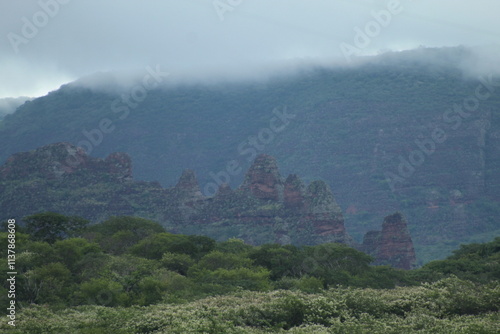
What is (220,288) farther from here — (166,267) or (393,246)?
(393,246)

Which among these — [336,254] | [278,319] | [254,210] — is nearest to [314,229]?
[254,210]

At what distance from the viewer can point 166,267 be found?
73688mm

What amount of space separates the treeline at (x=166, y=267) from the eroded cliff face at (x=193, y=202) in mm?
39509

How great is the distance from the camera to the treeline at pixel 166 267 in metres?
59.0

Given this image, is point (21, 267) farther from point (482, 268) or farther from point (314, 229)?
point (314, 229)

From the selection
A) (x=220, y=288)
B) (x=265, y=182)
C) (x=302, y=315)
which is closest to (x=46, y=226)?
(x=220, y=288)

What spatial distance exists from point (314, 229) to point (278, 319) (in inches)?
3630

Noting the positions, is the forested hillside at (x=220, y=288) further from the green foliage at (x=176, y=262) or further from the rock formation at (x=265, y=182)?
the rock formation at (x=265, y=182)

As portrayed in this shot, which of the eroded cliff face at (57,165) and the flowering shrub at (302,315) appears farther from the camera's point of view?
the eroded cliff face at (57,165)

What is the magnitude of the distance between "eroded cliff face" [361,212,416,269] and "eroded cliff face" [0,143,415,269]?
6.8 inches

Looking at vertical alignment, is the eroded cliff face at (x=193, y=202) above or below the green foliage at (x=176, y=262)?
above

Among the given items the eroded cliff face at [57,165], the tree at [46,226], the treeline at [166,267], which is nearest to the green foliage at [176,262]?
the treeline at [166,267]

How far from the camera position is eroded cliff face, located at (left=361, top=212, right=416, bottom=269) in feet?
425

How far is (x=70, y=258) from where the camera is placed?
71.6m
